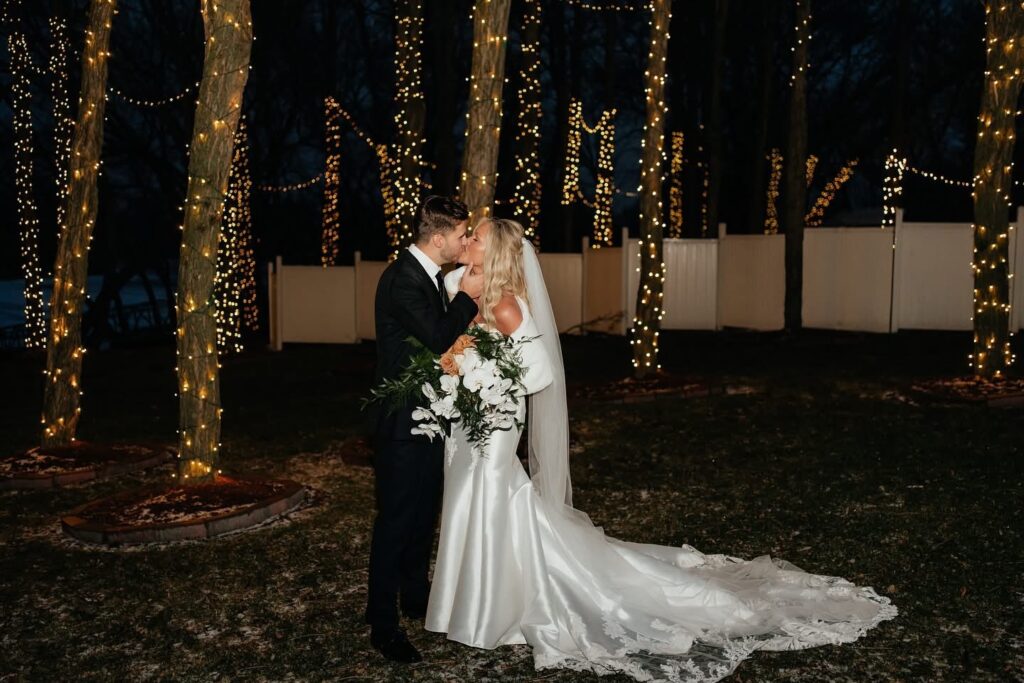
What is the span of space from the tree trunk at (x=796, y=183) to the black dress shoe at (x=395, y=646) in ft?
44.9

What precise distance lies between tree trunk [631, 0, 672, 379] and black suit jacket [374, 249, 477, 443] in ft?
22.8

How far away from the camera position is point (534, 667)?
4.07 metres

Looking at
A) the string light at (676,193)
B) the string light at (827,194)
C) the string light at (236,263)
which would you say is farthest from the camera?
the string light at (827,194)

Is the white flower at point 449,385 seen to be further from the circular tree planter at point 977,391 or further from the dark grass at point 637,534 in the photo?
the circular tree planter at point 977,391

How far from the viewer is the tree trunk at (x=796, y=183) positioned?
1625 centimetres

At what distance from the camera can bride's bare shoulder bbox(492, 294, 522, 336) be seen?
174 inches

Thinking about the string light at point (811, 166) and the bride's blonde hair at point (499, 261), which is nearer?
the bride's blonde hair at point (499, 261)

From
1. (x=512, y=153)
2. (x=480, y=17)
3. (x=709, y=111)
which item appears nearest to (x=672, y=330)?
(x=709, y=111)

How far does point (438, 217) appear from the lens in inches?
169

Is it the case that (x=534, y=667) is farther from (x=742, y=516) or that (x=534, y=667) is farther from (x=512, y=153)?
(x=512, y=153)

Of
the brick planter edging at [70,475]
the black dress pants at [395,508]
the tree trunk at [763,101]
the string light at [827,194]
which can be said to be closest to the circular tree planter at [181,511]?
the brick planter edging at [70,475]

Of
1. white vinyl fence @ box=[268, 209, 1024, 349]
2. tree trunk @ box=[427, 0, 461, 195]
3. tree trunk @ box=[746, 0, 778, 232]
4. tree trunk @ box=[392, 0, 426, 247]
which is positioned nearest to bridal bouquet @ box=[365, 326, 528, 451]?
tree trunk @ box=[392, 0, 426, 247]

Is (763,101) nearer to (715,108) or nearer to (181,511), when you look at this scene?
(715,108)

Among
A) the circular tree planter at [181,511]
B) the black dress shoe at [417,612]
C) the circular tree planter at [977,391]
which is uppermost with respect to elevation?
the circular tree planter at [977,391]
